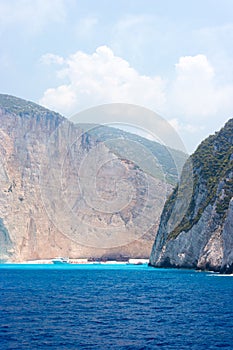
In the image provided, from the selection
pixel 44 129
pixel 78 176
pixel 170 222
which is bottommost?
pixel 170 222

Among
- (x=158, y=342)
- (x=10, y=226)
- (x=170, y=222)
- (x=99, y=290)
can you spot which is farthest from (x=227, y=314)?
(x=10, y=226)

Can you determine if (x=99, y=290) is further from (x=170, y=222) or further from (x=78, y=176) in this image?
(x=78, y=176)

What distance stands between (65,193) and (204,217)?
275 ft

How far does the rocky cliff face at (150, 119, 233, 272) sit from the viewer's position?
271 feet

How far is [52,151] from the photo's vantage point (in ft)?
546

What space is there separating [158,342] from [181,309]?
41.7 feet

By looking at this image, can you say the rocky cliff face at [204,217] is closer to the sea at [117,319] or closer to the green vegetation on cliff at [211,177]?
the green vegetation on cliff at [211,177]

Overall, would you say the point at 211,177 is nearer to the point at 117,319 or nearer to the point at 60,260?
the point at 117,319

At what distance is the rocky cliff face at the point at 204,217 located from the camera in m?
82.5

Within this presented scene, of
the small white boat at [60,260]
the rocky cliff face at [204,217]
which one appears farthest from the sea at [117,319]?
the small white boat at [60,260]

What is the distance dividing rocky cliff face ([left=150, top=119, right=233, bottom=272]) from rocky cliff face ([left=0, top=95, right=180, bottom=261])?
161ft

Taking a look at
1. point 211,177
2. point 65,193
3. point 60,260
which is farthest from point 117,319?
point 65,193

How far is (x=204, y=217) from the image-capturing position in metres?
88.7

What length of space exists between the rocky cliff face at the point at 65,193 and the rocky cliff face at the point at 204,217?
161 ft
